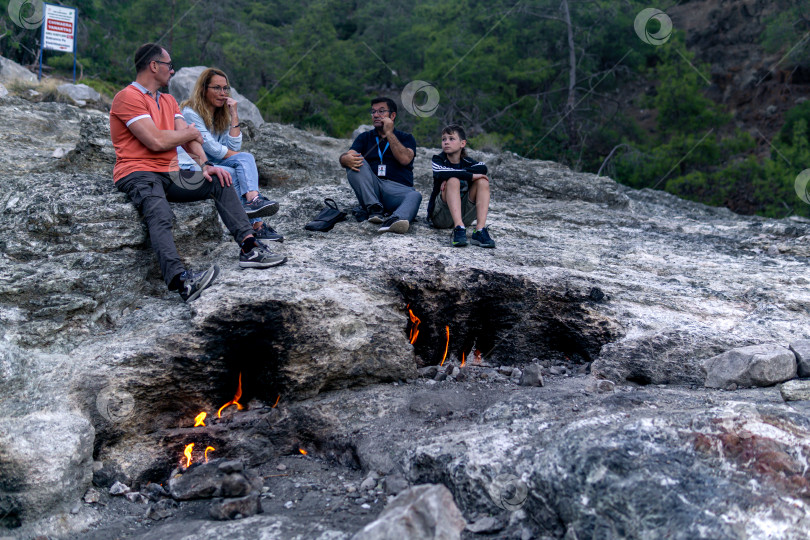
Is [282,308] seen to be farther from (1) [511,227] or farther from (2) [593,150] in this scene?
(2) [593,150]

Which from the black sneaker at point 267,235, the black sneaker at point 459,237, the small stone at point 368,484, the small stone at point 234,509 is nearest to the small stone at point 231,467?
the small stone at point 234,509

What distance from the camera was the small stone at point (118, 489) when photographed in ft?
10.5

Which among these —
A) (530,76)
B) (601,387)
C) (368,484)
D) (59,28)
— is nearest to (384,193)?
(601,387)

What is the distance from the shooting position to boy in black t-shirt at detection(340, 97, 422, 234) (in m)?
5.20

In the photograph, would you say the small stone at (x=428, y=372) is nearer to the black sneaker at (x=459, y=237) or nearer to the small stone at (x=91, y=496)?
the black sneaker at (x=459, y=237)

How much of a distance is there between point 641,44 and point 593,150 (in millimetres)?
3271

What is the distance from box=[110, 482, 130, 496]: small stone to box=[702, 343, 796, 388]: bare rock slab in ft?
10.4

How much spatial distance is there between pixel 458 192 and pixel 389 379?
1762 mm

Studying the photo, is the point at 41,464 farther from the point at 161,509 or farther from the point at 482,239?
the point at 482,239

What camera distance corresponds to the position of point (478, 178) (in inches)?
203

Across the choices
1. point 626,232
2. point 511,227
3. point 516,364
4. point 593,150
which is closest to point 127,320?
point 516,364

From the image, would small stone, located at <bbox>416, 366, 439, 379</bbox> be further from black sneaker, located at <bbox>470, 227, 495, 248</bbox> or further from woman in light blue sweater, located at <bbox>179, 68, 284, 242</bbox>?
woman in light blue sweater, located at <bbox>179, 68, 284, 242</bbox>

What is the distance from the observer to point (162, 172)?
4.21 meters

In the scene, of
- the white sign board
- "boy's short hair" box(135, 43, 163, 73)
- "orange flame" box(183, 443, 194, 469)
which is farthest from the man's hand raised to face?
the white sign board
